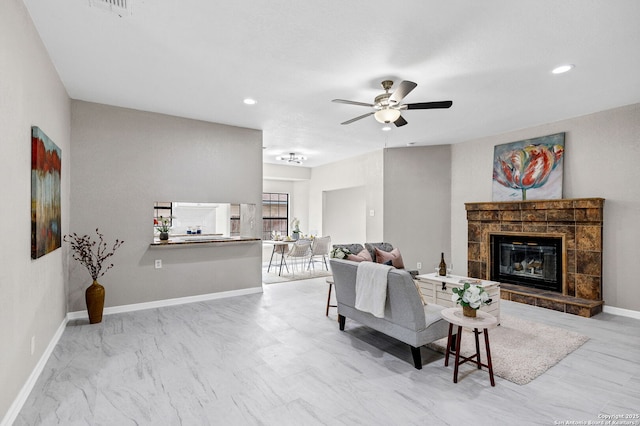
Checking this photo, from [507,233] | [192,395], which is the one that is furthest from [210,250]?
[507,233]

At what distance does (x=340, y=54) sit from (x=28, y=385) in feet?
11.4

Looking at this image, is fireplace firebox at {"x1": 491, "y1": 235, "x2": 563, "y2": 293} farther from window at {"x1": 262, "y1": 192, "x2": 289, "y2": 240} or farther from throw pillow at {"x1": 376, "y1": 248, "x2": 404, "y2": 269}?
window at {"x1": 262, "y1": 192, "x2": 289, "y2": 240}

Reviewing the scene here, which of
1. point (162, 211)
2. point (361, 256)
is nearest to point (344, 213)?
point (361, 256)

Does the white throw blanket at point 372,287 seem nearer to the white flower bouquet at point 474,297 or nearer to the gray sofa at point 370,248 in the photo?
the white flower bouquet at point 474,297

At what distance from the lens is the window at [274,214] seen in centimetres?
905

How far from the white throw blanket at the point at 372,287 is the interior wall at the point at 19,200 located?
251 cm

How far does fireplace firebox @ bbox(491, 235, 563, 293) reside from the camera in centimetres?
478

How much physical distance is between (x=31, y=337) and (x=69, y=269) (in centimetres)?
172

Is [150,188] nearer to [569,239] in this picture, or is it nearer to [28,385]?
[28,385]

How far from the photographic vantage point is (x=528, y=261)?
5.15m

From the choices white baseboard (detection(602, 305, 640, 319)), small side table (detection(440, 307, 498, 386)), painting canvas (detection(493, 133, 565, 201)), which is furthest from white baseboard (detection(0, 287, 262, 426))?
white baseboard (detection(602, 305, 640, 319))

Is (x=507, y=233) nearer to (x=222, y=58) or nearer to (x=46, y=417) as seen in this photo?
(x=222, y=58)

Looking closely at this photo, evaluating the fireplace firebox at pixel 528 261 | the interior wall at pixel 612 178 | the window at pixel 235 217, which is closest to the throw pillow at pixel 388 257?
the fireplace firebox at pixel 528 261

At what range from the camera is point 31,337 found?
2.46 meters
